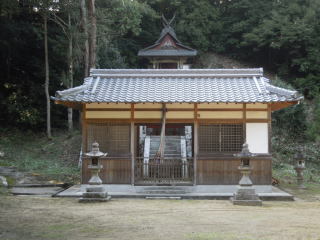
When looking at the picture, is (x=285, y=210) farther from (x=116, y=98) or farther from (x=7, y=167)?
(x=7, y=167)

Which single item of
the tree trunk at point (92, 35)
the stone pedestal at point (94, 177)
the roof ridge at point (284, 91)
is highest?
the tree trunk at point (92, 35)

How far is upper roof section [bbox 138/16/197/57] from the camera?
31719mm

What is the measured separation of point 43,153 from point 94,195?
10724 millimetres

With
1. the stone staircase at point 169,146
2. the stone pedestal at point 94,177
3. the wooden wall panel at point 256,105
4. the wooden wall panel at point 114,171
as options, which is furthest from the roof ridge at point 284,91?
the stone pedestal at point 94,177

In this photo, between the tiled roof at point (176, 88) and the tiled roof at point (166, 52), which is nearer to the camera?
the tiled roof at point (176, 88)

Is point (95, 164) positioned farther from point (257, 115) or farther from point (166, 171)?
point (257, 115)

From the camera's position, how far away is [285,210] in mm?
10352

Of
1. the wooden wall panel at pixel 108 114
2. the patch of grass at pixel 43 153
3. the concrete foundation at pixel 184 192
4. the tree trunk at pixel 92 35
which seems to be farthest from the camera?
the tree trunk at pixel 92 35

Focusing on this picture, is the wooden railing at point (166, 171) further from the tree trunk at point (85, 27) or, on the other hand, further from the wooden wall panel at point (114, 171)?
the tree trunk at point (85, 27)

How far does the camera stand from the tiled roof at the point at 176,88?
13.3m

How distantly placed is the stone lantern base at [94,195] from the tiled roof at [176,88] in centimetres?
288

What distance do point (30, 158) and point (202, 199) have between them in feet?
35.2

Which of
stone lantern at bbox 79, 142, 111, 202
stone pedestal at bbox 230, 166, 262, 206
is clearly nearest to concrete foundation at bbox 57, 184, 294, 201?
stone lantern at bbox 79, 142, 111, 202

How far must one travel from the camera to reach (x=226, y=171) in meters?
13.6
